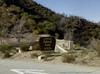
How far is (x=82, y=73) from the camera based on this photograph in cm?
1784

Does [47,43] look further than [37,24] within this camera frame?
No

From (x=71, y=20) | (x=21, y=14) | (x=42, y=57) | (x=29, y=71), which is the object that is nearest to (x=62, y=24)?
(x=71, y=20)

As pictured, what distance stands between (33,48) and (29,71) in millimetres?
13603

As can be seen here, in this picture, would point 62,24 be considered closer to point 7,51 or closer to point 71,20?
point 71,20

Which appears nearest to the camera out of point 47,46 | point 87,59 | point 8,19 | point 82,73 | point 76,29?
point 82,73

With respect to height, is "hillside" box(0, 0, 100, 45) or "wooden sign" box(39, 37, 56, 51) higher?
"hillside" box(0, 0, 100, 45)

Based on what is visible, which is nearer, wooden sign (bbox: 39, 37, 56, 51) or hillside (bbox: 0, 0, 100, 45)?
wooden sign (bbox: 39, 37, 56, 51)

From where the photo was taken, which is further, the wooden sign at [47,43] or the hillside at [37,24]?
the hillside at [37,24]

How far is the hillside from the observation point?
2287 inches

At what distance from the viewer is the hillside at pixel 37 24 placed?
2287 inches

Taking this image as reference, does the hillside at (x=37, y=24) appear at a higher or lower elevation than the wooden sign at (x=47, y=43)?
higher

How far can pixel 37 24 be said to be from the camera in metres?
64.6

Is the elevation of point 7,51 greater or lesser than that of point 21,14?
lesser

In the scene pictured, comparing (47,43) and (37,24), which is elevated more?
(37,24)
